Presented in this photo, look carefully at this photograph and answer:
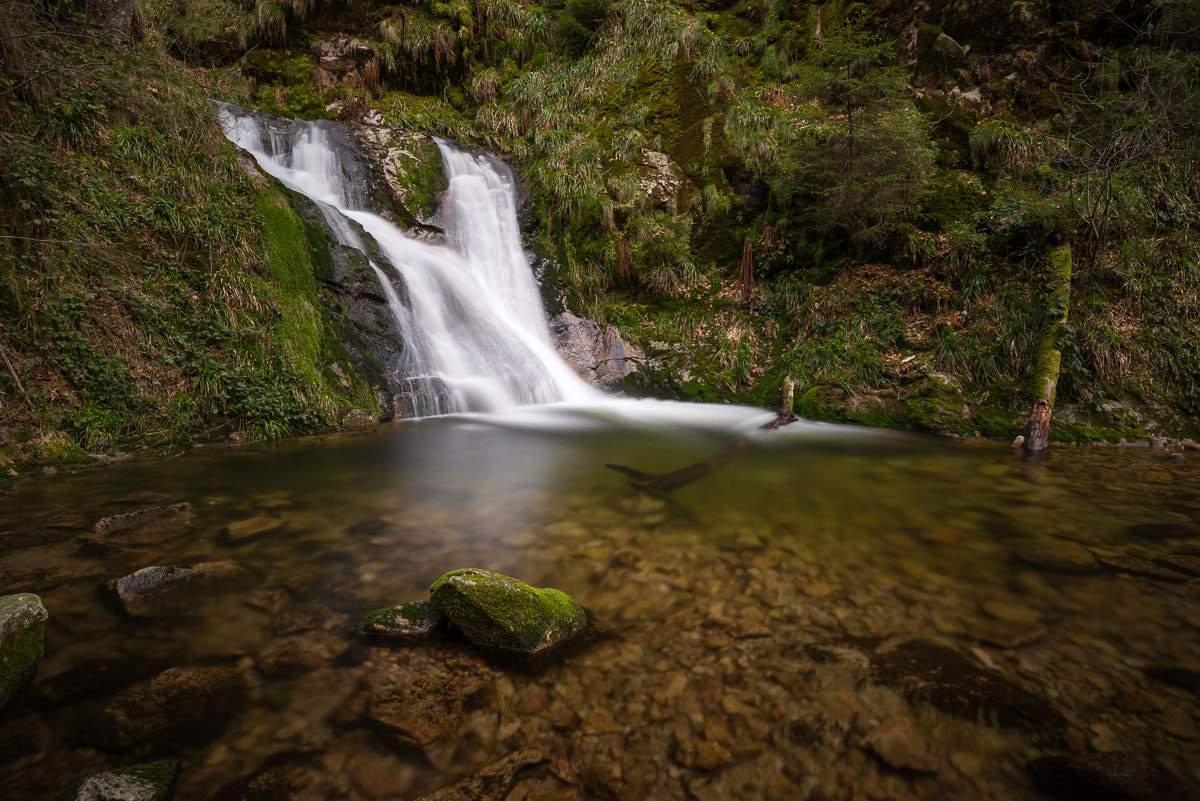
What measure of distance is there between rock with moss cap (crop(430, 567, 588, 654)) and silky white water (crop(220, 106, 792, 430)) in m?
4.61

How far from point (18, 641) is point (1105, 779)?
12.7ft

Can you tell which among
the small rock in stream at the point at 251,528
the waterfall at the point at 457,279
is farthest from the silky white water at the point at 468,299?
the small rock in stream at the point at 251,528

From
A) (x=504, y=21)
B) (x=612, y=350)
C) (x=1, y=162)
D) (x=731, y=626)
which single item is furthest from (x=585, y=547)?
(x=504, y=21)

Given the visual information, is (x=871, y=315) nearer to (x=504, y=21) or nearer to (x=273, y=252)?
(x=273, y=252)

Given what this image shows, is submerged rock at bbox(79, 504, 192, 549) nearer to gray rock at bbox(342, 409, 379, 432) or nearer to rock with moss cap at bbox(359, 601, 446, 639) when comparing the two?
rock with moss cap at bbox(359, 601, 446, 639)

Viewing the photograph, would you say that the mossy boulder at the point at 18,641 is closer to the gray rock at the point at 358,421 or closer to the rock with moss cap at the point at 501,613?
the rock with moss cap at the point at 501,613

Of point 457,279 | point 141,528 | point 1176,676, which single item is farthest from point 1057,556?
point 457,279

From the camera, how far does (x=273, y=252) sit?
6.63 meters

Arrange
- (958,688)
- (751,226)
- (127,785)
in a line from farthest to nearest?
(751,226) < (958,688) < (127,785)

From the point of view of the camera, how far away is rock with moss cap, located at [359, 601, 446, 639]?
230cm

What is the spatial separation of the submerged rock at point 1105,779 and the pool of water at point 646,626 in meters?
0.05

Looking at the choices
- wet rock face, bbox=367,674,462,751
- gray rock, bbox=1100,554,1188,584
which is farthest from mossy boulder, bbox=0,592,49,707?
gray rock, bbox=1100,554,1188,584

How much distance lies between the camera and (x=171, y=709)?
1827mm

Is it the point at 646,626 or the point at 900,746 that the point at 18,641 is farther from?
the point at 900,746
